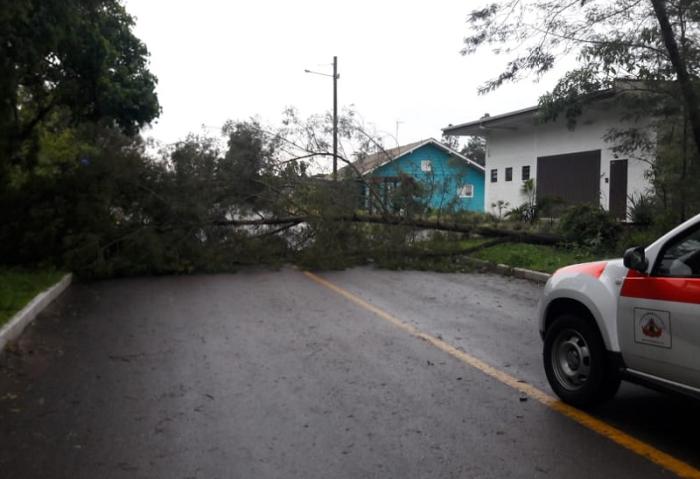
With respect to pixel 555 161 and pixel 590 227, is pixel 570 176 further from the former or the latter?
pixel 590 227

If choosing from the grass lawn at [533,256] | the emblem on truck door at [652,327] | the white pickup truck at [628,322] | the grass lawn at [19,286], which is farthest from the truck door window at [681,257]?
the grass lawn at [533,256]

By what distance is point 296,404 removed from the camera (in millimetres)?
5461

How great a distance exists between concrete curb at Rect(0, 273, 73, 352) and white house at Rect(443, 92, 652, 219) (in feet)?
49.5

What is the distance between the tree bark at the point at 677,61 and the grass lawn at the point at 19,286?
35.9ft

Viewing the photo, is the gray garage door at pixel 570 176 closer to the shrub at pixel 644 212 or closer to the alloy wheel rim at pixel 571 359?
the shrub at pixel 644 212

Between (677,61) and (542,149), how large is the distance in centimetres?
1709

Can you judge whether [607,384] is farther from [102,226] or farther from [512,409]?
[102,226]

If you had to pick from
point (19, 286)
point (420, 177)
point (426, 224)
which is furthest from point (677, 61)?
point (19, 286)

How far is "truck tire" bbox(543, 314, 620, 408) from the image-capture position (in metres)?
4.97

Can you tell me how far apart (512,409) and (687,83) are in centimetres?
853

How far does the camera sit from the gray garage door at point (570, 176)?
25406 millimetres

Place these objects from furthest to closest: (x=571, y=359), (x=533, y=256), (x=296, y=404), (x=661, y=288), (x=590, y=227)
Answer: (x=533, y=256) → (x=590, y=227) → (x=296, y=404) → (x=571, y=359) → (x=661, y=288)

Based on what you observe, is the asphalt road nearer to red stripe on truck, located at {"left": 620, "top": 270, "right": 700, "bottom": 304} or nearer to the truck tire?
the truck tire

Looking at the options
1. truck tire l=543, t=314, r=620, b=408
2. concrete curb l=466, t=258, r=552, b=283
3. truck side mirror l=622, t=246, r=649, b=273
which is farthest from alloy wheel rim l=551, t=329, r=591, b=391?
concrete curb l=466, t=258, r=552, b=283
